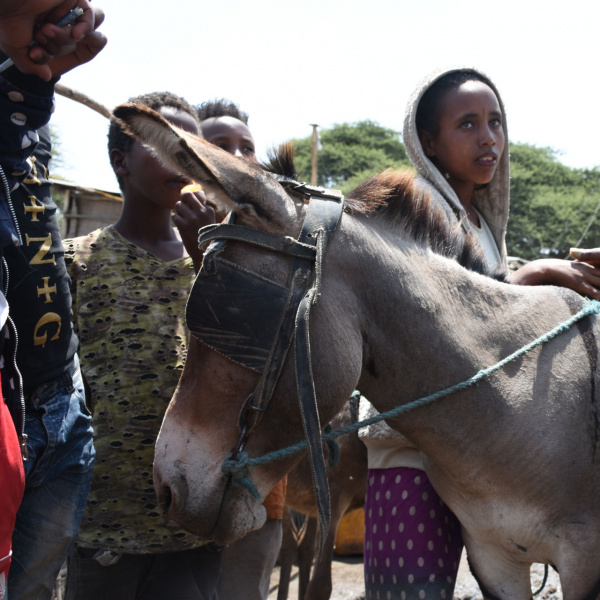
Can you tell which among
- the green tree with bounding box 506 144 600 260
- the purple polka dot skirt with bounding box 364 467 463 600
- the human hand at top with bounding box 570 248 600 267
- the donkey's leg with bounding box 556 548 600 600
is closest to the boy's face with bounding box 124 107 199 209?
the purple polka dot skirt with bounding box 364 467 463 600

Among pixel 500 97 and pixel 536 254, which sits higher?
pixel 500 97

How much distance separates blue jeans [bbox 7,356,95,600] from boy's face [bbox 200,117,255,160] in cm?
242

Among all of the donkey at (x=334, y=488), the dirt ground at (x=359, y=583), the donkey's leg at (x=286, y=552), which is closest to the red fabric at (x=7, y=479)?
the donkey at (x=334, y=488)

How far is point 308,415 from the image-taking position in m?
1.68

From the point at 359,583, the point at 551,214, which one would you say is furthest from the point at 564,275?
the point at 551,214

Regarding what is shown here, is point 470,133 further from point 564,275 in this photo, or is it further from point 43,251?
point 43,251

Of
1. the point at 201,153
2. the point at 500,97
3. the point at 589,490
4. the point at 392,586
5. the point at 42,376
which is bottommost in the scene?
the point at 392,586

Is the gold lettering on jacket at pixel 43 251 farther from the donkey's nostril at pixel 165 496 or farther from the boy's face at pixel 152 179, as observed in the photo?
the boy's face at pixel 152 179

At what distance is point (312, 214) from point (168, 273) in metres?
1.06

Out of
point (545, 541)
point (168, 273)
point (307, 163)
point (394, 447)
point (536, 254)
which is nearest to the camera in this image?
point (545, 541)

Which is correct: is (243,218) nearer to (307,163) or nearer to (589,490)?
(589,490)

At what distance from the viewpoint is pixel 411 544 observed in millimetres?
2275

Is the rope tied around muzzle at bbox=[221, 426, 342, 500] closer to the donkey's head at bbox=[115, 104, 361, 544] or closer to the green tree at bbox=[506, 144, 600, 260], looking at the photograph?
the donkey's head at bbox=[115, 104, 361, 544]

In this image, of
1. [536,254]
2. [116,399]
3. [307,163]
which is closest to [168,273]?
[116,399]
